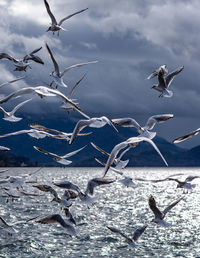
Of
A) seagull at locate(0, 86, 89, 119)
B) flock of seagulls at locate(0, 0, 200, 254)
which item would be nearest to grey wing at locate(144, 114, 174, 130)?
flock of seagulls at locate(0, 0, 200, 254)

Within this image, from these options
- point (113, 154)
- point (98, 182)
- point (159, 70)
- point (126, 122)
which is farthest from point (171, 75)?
point (113, 154)

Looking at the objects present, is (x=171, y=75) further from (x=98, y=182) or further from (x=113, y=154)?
(x=113, y=154)

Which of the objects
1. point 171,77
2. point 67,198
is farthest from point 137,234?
point 171,77

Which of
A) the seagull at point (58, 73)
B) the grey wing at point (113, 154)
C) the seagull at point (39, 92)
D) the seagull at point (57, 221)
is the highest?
the seagull at point (58, 73)

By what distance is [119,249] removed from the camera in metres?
34.7

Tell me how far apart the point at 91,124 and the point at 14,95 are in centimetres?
242

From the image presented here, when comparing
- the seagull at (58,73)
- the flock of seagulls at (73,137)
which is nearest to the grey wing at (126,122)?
the flock of seagulls at (73,137)

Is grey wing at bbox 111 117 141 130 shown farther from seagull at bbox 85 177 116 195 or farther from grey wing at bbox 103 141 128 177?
seagull at bbox 85 177 116 195

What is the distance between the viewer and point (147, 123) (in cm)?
1369

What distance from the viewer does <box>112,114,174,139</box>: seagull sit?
12430mm

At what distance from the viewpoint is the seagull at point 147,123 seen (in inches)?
489

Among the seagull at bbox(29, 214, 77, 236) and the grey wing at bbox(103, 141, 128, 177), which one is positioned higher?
the grey wing at bbox(103, 141, 128, 177)

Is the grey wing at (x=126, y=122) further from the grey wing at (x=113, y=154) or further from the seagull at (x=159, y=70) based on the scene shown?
the seagull at (x=159, y=70)

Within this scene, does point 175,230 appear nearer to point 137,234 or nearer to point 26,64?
point 137,234
